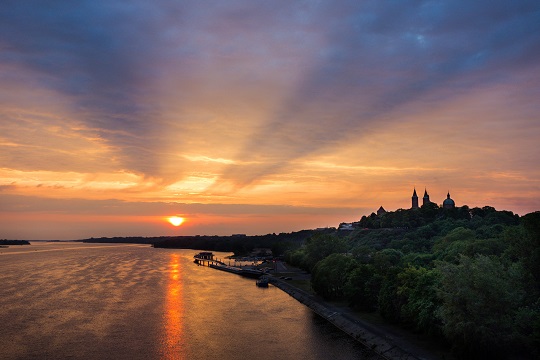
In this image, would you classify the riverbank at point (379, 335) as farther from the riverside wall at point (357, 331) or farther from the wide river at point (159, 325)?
the wide river at point (159, 325)

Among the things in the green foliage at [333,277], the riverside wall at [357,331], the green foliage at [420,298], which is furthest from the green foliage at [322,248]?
the green foliage at [420,298]

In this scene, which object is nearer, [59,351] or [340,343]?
[59,351]

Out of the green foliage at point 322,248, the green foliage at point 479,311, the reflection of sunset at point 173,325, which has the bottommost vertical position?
the reflection of sunset at point 173,325

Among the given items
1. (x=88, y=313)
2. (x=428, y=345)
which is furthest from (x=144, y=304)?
(x=428, y=345)

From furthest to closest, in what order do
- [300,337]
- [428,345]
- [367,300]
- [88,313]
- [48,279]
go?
[48,279] → [88,313] → [367,300] → [300,337] → [428,345]

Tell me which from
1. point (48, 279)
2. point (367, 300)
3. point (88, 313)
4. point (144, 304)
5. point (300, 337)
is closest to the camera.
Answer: point (300, 337)

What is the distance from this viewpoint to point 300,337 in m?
70.9

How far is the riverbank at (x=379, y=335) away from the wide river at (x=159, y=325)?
5.99ft

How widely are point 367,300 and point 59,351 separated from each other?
167ft

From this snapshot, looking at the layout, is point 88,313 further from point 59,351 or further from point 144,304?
point 59,351

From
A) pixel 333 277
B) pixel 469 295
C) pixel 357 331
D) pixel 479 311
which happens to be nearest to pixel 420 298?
pixel 357 331

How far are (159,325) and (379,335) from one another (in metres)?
37.7

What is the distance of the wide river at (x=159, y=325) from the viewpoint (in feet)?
203

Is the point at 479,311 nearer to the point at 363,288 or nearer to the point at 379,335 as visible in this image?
the point at 379,335
